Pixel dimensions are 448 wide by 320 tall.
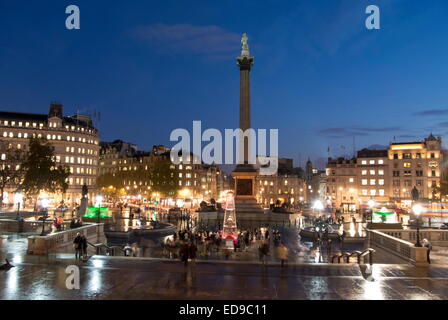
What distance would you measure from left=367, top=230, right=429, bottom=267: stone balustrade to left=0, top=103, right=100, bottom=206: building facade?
88.9 meters

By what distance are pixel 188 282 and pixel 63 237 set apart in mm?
12380

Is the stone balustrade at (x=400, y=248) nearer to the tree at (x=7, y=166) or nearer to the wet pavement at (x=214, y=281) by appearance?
the wet pavement at (x=214, y=281)

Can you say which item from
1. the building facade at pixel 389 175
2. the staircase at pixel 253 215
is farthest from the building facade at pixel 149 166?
the staircase at pixel 253 215

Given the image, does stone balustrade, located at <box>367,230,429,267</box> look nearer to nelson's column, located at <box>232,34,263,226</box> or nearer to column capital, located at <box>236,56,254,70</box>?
nelson's column, located at <box>232,34,263,226</box>

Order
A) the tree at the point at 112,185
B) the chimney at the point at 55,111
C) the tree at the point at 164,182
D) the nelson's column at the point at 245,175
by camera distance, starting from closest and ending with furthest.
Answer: the nelson's column at the point at 245,175, the tree at the point at 164,182, the chimney at the point at 55,111, the tree at the point at 112,185

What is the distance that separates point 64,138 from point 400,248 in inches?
3969

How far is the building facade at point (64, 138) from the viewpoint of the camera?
99.1 meters

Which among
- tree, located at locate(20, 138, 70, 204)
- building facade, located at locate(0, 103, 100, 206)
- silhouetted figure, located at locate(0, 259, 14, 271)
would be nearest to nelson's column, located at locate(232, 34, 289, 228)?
tree, located at locate(20, 138, 70, 204)

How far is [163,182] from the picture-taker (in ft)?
328

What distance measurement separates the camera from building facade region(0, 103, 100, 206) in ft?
325

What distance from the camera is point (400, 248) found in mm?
21844

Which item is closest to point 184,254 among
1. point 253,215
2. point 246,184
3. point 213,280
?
point 213,280

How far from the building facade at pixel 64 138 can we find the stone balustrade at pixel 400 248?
3499 inches
